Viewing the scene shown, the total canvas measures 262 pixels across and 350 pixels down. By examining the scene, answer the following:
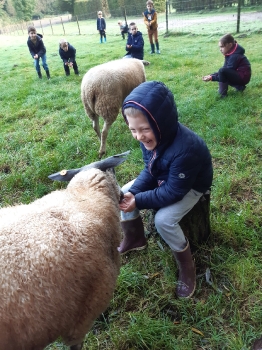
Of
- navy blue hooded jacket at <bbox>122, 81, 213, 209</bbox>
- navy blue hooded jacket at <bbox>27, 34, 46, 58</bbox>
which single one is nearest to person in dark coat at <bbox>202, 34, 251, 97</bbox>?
navy blue hooded jacket at <bbox>122, 81, 213, 209</bbox>

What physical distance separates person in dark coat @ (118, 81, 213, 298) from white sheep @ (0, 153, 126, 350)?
41 cm

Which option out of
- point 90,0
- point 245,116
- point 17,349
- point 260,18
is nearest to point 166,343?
point 17,349

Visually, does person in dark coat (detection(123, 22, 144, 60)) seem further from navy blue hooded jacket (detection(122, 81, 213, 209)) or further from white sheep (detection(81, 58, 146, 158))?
navy blue hooded jacket (detection(122, 81, 213, 209))

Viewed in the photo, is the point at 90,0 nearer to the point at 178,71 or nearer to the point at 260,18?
the point at 260,18

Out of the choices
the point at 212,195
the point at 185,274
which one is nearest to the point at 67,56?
the point at 212,195

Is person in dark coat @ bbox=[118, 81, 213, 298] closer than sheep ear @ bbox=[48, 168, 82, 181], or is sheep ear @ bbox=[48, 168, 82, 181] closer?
person in dark coat @ bbox=[118, 81, 213, 298]

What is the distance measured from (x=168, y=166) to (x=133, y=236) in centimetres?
87

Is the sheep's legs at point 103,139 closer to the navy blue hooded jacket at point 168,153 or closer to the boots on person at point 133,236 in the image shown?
the boots on person at point 133,236

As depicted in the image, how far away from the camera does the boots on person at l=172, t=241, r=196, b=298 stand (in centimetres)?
229

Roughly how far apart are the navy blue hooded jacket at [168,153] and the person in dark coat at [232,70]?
3627 millimetres

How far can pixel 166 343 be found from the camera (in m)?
1.98

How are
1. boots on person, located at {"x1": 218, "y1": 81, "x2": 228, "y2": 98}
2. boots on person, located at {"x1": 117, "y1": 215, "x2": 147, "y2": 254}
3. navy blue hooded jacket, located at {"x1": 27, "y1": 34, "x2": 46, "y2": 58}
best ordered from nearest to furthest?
1. boots on person, located at {"x1": 117, "y1": 215, "x2": 147, "y2": 254}
2. boots on person, located at {"x1": 218, "y1": 81, "x2": 228, "y2": 98}
3. navy blue hooded jacket, located at {"x1": 27, "y1": 34, "x2": 46, "y2": 58}

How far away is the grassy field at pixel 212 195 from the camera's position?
205 cm

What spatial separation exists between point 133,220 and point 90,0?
39.2 meters
